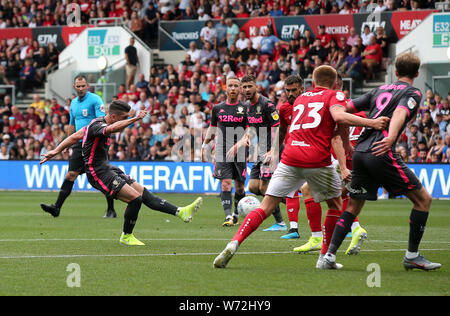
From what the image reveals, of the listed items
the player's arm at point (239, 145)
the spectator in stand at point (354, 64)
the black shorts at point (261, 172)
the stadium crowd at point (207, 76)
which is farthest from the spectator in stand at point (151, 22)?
the black shorts at point (261, 172)

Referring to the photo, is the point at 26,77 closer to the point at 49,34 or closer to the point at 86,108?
the point at 49,34

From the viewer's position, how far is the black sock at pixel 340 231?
25.9ft

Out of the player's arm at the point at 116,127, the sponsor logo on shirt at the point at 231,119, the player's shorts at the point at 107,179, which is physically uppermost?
the player's arm at the point at 116,127

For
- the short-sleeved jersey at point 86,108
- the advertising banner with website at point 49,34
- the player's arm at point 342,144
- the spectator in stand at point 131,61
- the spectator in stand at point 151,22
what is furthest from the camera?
the advertising banner with website at point 49,34

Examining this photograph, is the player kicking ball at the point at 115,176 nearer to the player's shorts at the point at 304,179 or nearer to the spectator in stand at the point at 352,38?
the player's shorts at the point at 304,179

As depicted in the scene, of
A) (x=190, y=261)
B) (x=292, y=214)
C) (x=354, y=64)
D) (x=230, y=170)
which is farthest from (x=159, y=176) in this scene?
(x=190, y=261)

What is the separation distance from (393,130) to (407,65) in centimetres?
78

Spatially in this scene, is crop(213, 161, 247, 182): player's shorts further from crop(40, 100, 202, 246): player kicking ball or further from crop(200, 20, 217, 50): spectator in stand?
crop(200, 20, 217, 50): spectator in stand

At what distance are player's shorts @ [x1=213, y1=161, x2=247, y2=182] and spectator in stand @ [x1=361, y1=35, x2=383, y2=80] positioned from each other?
12.6 meters

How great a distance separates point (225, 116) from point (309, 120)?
238 inches

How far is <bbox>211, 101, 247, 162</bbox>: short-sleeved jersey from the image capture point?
13977 mm

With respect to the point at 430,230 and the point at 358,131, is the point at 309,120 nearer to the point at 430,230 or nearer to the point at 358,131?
the point at 358,131

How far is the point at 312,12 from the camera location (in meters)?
28.0

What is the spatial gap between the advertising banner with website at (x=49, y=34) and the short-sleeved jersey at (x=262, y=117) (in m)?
20.8
